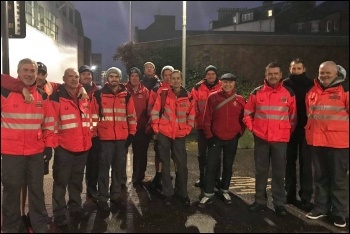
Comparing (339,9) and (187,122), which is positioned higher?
(339,9)

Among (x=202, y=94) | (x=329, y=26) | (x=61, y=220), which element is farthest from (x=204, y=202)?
(x=329, y=26)

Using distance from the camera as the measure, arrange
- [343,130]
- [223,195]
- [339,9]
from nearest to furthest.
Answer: [343,130]
[223,195]
[339,9]

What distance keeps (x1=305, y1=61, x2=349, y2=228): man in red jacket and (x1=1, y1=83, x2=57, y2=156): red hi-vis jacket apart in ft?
11.4

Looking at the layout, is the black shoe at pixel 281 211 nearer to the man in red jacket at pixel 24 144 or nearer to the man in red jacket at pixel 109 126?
the man in red jacket at pixel 109 126

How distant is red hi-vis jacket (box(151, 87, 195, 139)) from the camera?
546cm

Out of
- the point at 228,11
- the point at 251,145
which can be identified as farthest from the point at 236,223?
the point at 228,11

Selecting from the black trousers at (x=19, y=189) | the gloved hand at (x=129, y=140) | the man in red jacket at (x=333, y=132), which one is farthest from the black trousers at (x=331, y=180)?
the black trousers at (x=19, y=189)

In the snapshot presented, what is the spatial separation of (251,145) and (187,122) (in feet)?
17.2

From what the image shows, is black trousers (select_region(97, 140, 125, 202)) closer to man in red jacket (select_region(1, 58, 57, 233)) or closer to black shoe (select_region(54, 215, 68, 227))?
black shoe (select_region(54, 215, 68, 227))

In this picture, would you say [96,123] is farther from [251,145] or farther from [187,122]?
[251,145]

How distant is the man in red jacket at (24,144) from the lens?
4035mm

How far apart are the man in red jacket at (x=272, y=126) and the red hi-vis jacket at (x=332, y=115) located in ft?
1.29

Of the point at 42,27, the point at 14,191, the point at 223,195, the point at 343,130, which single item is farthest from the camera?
the point at 42,27

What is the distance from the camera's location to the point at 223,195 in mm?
5746
